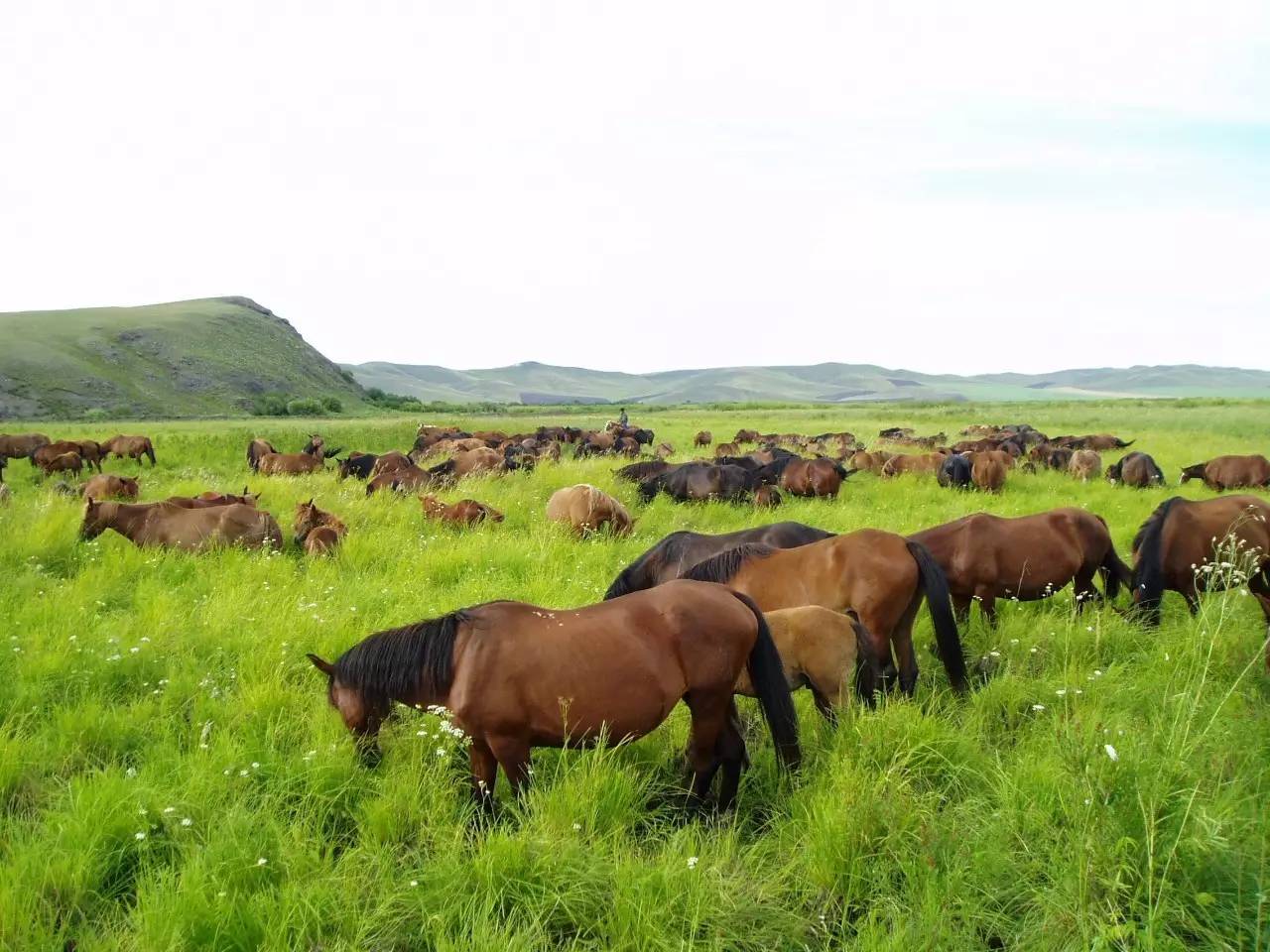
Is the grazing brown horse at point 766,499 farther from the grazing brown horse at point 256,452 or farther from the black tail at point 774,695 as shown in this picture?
the grazing brown horse at point 256,452

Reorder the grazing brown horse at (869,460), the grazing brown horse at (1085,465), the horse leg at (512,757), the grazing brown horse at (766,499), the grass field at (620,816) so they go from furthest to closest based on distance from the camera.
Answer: the grazing brown horse at (869,460) < the grazing brown horse at (1085,465) < the grazing brown horse at (766,499) < the horse leg at (512,757) < the grass field at (620,816)

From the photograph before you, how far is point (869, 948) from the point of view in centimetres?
272

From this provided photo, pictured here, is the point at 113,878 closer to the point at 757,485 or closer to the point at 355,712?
the point at 355,712

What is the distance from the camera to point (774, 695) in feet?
13.9

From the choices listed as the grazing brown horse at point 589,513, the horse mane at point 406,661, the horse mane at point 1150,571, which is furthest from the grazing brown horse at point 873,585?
the grazing brown horse at point 589,513

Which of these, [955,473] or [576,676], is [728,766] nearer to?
[576,676]

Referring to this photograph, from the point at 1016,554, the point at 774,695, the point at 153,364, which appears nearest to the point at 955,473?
the point at 1016,554

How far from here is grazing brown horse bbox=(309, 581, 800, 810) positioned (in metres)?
3.85

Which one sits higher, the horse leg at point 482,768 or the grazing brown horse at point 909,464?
the grazing brown horse at point 909,464

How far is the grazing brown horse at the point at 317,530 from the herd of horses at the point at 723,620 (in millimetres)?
36

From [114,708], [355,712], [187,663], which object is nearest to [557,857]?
[355,712]

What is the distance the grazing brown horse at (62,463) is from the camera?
19.5 metres

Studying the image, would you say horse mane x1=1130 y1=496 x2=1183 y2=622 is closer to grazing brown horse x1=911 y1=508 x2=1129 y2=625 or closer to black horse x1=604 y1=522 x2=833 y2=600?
grazing brown horse x1=911 y1=508 x2=1129 y2=625

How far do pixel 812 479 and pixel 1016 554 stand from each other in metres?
8.59
